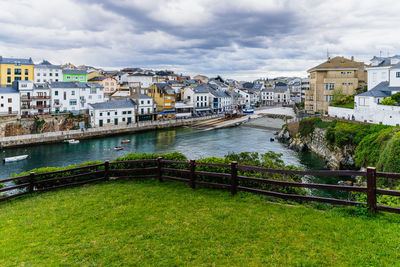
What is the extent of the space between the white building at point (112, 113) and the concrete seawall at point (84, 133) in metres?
3.91

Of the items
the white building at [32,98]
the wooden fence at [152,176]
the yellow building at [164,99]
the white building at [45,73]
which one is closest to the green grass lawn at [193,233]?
the wooden fence at [152,176]

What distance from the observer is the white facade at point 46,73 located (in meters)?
77.9

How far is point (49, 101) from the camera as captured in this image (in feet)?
201

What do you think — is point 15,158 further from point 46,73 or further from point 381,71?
point 381,71

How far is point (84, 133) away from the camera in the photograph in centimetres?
5525

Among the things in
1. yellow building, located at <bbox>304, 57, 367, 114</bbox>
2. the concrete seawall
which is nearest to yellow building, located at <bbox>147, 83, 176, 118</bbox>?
the concrete seawall

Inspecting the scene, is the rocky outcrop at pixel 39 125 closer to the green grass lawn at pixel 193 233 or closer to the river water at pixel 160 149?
the river water at pixel 160 149

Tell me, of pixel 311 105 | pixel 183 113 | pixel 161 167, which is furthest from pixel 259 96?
Answer: pixel 161 167

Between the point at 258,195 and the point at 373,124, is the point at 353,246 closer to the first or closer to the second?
the point at 258,195

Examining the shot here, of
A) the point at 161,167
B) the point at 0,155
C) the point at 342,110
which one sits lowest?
→ the point at 0,155

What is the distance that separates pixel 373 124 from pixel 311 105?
28.9m

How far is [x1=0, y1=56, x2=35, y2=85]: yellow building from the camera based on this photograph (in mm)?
68688

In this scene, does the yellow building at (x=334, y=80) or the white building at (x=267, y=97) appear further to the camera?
the white building at (x=267, y=97)

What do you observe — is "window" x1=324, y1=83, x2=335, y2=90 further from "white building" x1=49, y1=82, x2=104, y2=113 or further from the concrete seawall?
"white building" x1=49, y1=82, x2=104, y2=113
